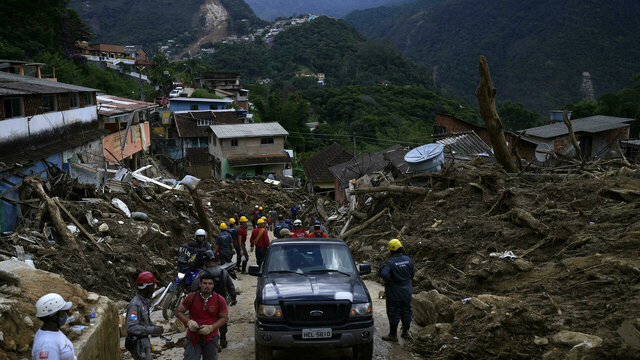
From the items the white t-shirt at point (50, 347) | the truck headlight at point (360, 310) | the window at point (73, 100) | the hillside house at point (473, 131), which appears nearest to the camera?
the white t-shirt at point (50, 347)

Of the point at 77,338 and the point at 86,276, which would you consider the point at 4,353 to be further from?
the point at 86,276

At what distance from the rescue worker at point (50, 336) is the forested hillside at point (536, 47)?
92.3 metres

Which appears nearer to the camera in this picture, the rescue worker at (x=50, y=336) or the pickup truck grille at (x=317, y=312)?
the rescue worker at (x=50, y=336)

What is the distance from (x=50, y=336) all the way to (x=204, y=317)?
1.96 metres

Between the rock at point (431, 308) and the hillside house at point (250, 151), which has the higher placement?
the rock at point (431, 308)

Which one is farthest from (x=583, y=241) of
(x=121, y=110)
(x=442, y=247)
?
(x=121, y=110)

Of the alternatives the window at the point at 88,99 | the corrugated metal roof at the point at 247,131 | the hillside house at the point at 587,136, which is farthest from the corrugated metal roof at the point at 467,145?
the corrugated metal roof at the point at 247,131

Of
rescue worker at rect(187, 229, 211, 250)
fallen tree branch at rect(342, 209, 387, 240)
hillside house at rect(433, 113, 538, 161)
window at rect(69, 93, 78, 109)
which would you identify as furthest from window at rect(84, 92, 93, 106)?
hillside house at rect(433, 113, 538, 161)

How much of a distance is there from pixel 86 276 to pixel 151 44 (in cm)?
18150

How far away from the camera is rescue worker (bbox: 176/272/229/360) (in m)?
5.97

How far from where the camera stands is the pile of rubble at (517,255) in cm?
673

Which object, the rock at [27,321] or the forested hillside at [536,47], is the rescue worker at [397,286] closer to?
the rock at [27,321]

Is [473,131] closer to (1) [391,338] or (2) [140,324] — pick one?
(1) [391,338]

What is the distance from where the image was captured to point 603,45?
92.5 metres
